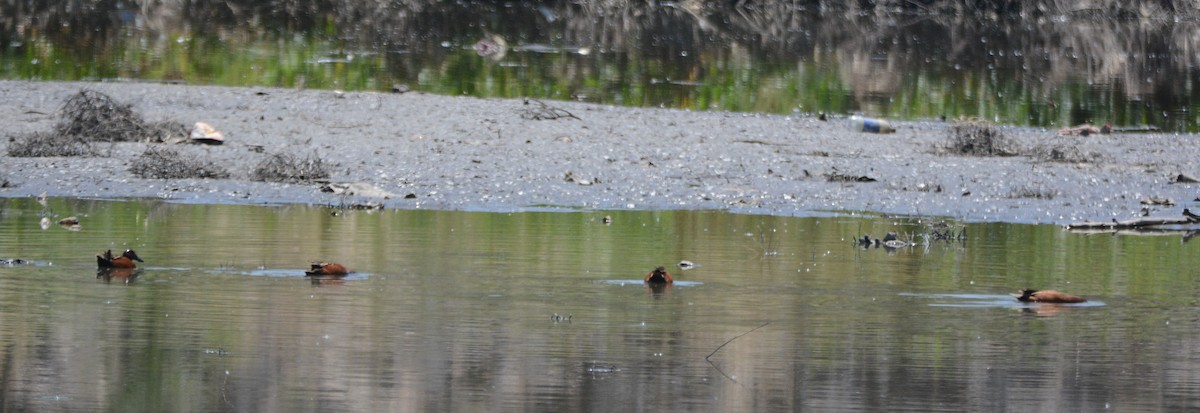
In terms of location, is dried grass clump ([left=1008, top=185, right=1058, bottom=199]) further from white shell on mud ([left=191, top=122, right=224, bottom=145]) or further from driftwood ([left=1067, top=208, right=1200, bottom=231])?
white shell on mud ([left=191, top=122, right=224, bottom=145])

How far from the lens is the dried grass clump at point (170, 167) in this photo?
41.4ft

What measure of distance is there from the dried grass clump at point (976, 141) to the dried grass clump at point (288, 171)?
5.32 metres

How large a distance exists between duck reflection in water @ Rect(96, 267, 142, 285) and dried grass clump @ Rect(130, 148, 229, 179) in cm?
429

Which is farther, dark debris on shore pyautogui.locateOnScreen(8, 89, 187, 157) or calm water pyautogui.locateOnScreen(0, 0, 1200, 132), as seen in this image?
calm water pyautogui.locateOnScreen(0, 0, 1200, 132)

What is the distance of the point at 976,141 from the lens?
1518cm

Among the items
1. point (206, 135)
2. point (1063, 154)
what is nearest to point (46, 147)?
point (206, 135)

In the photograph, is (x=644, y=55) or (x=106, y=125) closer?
(x=106, y=125)

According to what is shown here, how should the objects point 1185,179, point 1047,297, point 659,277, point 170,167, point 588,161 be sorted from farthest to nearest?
point 1185,179, point 588,161, point 170,167, point 659,277, point 1047,297

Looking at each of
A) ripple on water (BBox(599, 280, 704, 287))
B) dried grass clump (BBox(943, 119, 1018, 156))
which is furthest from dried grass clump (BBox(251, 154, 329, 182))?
dried grass clump (BBox(943, 119, 1018, 156))

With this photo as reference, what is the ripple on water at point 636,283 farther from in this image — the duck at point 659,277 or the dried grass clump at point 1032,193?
the dried grass clump at point 1032,193

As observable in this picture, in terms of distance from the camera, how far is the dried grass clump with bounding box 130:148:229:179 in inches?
496

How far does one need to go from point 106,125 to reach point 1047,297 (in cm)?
841

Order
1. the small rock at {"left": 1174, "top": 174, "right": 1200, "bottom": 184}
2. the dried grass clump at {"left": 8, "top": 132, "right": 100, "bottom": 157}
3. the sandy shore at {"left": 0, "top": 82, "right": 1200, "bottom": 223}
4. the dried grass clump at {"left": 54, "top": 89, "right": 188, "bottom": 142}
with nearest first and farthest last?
the sandy shore at {"left": 0, "top": 82, "right": 1200, "bottom": 223} < the dried grass clump at {"left": 8, "top": 132, "right": 100, "bottom": 157} < the small rock at {"left": 1174, "top": 174, "right": 1200, "bottom": 184} < the dried grass clump at {"left": 54, "top": 89, "right": 188, "bottom": 142}

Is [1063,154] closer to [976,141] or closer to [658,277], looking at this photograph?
[976,141]
